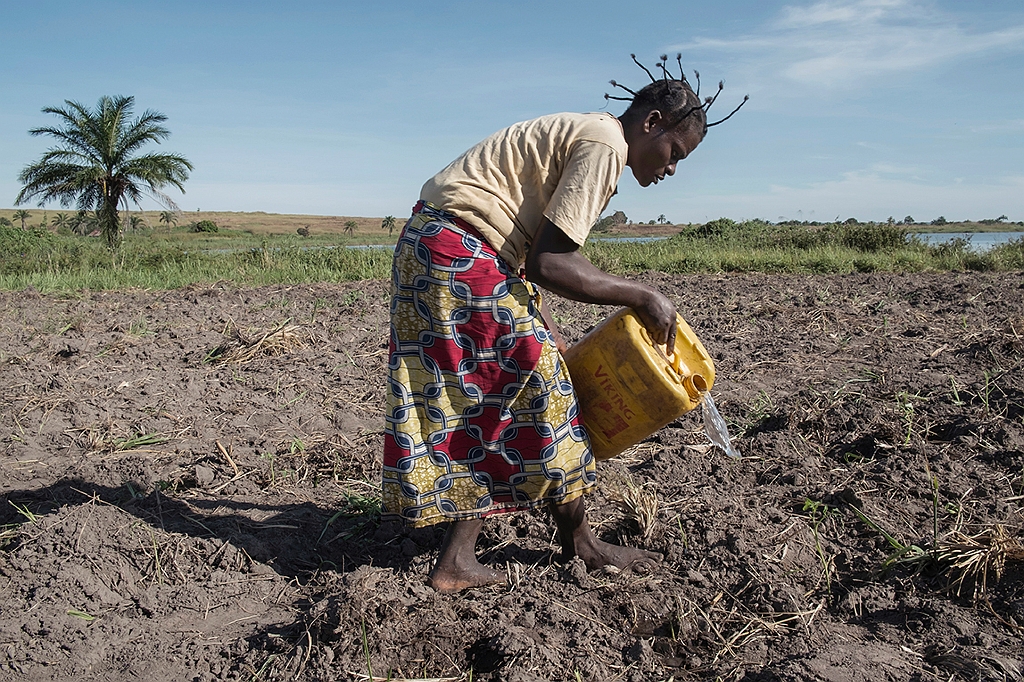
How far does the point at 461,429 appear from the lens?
7.18ft

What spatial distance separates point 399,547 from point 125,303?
17.7ft

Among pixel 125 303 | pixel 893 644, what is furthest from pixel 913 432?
pixel 125 303

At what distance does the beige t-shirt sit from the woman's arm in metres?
0.04

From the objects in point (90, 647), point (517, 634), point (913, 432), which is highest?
point (913, 432)

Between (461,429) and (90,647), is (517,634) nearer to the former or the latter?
(461,429)

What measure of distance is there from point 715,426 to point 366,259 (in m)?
8.03

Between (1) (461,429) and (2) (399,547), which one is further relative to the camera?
Result: (2) (399,547)

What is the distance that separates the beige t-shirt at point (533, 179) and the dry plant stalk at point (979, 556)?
54.5 inches

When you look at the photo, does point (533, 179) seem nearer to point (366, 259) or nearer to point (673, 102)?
point (673, 102)

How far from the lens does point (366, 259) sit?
10242mm

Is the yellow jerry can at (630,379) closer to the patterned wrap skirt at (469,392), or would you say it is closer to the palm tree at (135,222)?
the patterned wrap skirt at (469,392)

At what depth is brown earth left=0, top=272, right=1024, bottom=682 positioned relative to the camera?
201cm

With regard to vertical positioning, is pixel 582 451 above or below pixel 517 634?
above

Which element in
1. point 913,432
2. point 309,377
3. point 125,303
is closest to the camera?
point 913,432
